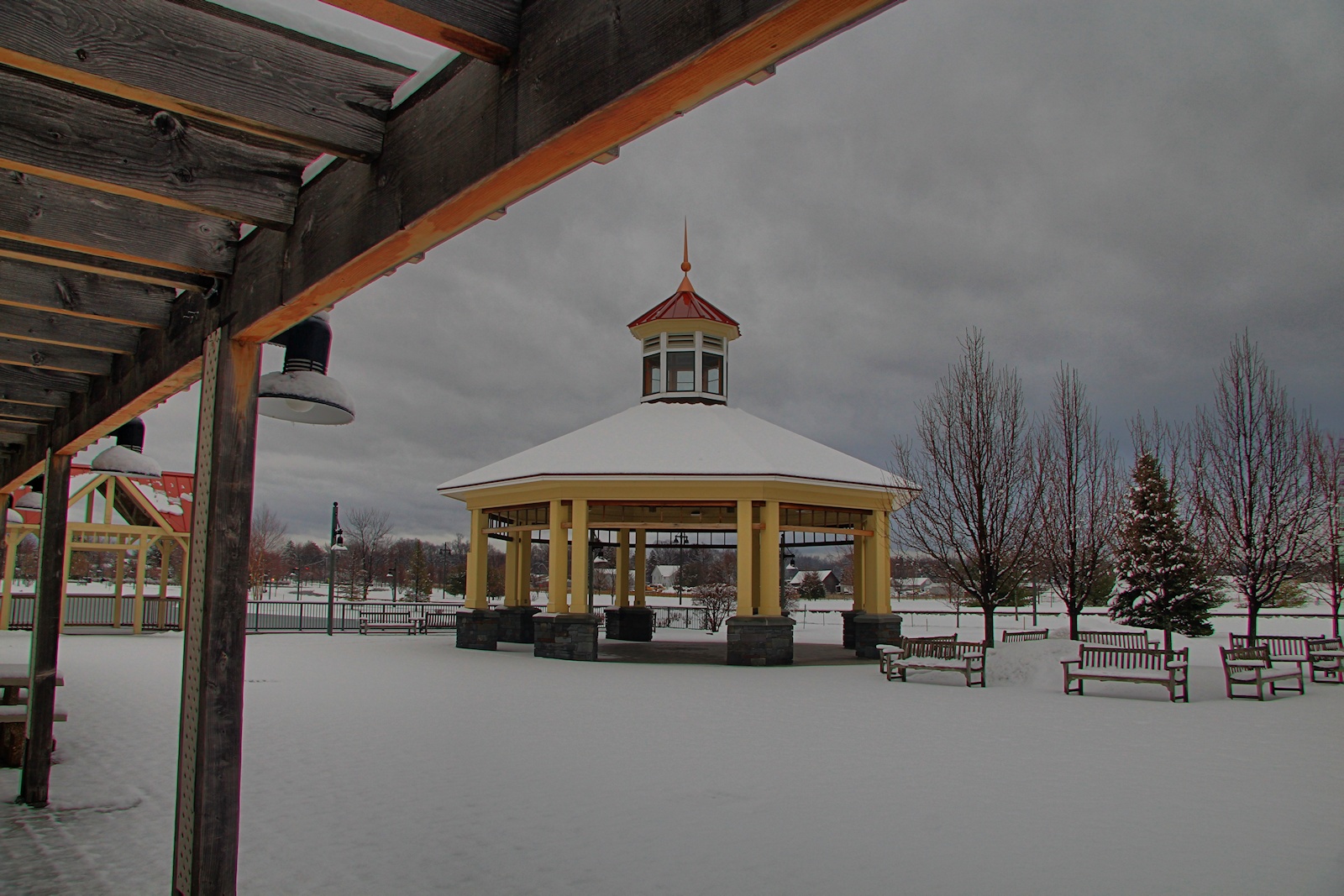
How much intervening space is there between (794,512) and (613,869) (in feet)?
53.6

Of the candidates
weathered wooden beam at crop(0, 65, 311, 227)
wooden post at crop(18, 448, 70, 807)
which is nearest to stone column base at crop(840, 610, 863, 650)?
wooden post at crop(18, 448, 70, 807)

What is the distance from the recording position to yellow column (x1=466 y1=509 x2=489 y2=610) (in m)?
22.4

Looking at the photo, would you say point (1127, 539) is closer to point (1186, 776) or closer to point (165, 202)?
point (1186, 776)

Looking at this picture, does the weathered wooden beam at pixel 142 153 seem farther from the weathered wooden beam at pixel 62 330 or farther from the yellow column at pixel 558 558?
the yellow column at pixel 558 558

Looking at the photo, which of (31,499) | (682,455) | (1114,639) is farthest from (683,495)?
(31,499)

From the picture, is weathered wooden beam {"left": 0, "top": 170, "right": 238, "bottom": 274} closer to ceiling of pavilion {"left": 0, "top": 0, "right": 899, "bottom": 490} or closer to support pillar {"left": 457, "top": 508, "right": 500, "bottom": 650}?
ceiling of pavilion {"left": 0, "top": 0, "right": 899, "bottom": 490}

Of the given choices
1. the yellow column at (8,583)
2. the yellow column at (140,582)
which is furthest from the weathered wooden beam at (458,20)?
the yellow column at (140,582)

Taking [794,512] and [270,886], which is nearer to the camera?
[270,886]

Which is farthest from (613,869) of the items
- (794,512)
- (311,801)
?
(794,512)

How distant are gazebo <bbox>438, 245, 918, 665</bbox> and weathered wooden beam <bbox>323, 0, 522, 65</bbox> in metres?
16.1

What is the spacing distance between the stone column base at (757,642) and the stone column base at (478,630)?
668 centimetres

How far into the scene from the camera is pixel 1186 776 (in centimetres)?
816

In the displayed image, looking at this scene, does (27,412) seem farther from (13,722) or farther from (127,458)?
(13,722)

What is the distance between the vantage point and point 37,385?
6094 millimetres
